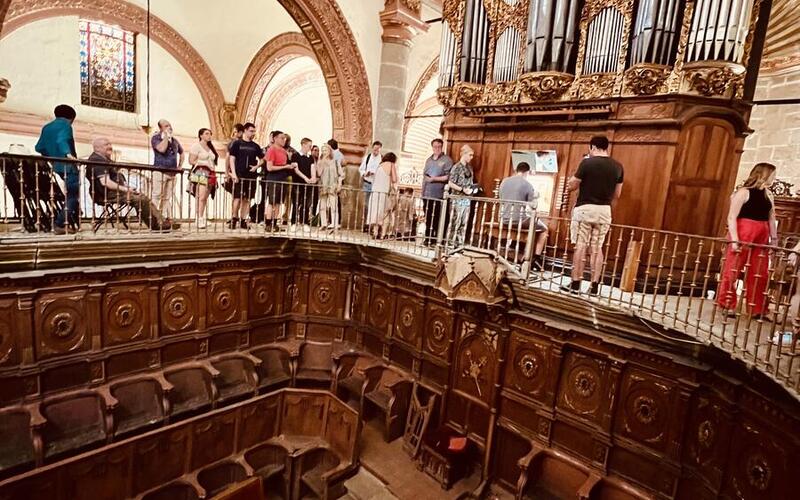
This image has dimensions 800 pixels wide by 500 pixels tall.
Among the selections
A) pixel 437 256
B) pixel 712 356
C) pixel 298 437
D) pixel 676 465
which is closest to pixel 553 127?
pixel 437 256

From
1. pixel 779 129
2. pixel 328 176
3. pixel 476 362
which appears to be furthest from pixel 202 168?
pixel 779 129

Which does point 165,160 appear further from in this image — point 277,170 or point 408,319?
point 408,319

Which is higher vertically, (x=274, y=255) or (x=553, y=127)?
(x=553, y=127)

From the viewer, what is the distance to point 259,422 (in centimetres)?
546

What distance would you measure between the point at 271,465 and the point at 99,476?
1965 mm

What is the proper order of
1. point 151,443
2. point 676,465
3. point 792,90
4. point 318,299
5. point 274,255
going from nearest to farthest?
1. point 676,465
2. point 151,443
3. point 274,255
4. point 318,299
5. point 792,90

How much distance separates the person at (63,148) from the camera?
4656 mm

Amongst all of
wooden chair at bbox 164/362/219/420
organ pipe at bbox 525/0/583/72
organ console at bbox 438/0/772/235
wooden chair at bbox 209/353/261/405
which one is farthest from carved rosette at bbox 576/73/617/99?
wooden chair at bbox 164/362/219/420

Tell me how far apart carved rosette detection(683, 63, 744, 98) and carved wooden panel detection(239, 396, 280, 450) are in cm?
606

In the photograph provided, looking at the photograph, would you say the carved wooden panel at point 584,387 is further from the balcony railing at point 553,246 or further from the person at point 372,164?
the person at point 372,164

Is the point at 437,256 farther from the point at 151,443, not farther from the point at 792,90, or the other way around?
the point at 792,90

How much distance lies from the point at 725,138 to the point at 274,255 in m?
5.99

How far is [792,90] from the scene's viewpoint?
7668 mm

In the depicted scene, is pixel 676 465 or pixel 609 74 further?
pixel 609 74
